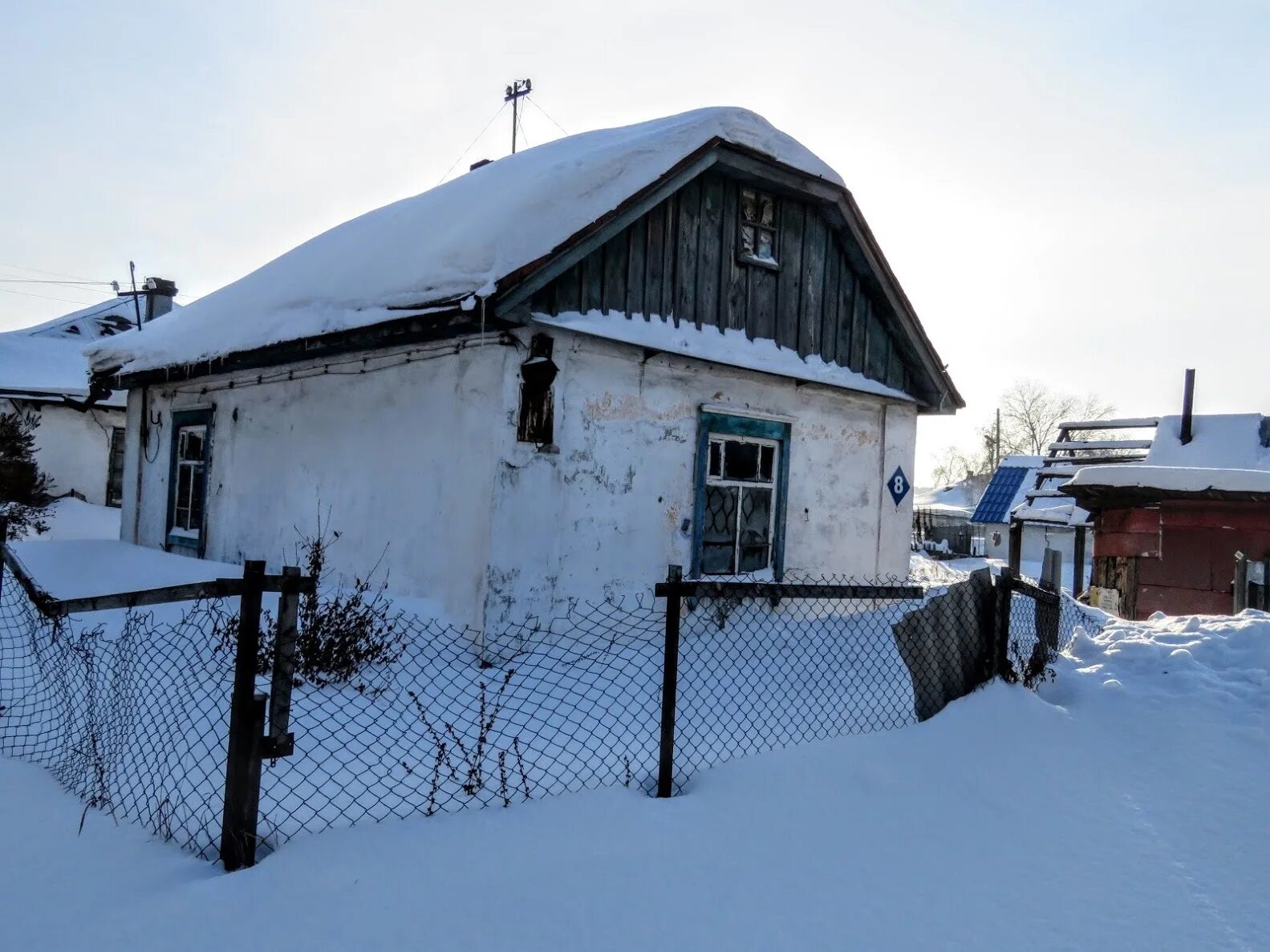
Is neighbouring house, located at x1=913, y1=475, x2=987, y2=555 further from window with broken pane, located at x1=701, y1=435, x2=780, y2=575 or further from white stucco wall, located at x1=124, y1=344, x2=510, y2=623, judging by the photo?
white stucco wall, located at x1=124, y1=344, x2=510, y2=623

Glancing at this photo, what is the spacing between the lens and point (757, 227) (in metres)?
9.45

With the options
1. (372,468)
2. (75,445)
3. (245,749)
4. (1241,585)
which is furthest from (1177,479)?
(75,445)

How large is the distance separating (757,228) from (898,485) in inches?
133

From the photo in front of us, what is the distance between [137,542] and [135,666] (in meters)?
7.20

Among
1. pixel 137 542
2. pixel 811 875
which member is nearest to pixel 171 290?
pixel 137 542

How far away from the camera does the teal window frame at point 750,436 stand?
28.5 ft

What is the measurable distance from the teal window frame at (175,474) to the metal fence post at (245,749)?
26.9 feet

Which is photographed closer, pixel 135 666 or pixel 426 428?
pixel 135 666

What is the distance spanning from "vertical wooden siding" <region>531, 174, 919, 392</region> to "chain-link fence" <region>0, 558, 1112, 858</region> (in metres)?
2.81

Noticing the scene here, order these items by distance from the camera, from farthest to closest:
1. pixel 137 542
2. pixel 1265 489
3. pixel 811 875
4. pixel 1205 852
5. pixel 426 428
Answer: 1. pixel 137 542
2. pixel 1265 489
3. pixel 426 428
4. pixel 1205 852
5. pixel 811 875

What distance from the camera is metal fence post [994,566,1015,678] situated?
5.49m

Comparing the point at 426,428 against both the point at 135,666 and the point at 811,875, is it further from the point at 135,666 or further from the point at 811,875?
the point at 811,875

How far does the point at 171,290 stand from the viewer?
22.6m

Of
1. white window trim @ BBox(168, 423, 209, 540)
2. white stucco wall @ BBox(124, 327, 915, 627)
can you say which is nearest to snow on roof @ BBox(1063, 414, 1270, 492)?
white stucco wall @ BBox(124, 327, 915, 627)
